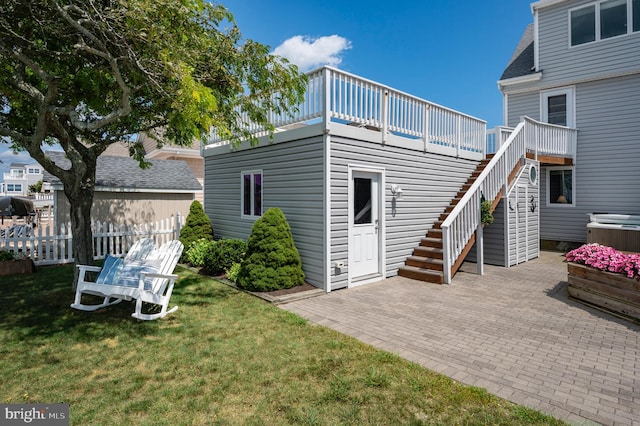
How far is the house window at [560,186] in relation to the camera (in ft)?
39.1

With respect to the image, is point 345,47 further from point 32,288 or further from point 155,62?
point 32,288

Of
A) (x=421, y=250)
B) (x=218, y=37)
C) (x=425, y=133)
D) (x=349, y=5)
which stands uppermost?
(x=349, y=5)

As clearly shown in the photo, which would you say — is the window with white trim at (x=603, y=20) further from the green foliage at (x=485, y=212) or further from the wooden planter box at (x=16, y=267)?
the wooden planter box at (x=16, y=267)

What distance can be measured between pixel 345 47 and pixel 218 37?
15.5 metres

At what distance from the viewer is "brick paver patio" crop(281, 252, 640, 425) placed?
3061 millimetres

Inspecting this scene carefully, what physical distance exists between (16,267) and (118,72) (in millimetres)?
6264

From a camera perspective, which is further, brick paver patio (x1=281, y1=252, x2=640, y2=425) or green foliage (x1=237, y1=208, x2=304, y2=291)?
green foliage (x1=237, y1=208, x2=304, y2=291)

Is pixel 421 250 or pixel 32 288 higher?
pixel 421 250

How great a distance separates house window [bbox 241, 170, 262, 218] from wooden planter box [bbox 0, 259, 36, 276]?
505 cm

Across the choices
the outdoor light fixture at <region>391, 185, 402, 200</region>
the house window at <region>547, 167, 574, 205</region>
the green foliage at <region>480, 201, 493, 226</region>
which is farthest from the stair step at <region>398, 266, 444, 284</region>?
the house window at <region>547, 167, 574, 205</region>

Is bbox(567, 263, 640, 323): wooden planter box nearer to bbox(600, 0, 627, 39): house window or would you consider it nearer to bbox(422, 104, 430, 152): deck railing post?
bbox(422, 104, 430, 152): deck railing post

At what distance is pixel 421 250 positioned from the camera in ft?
26.8

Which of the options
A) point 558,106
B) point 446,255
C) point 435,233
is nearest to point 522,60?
point 558,106

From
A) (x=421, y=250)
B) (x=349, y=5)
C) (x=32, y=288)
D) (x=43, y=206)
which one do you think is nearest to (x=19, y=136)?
(x=32, y=288)
